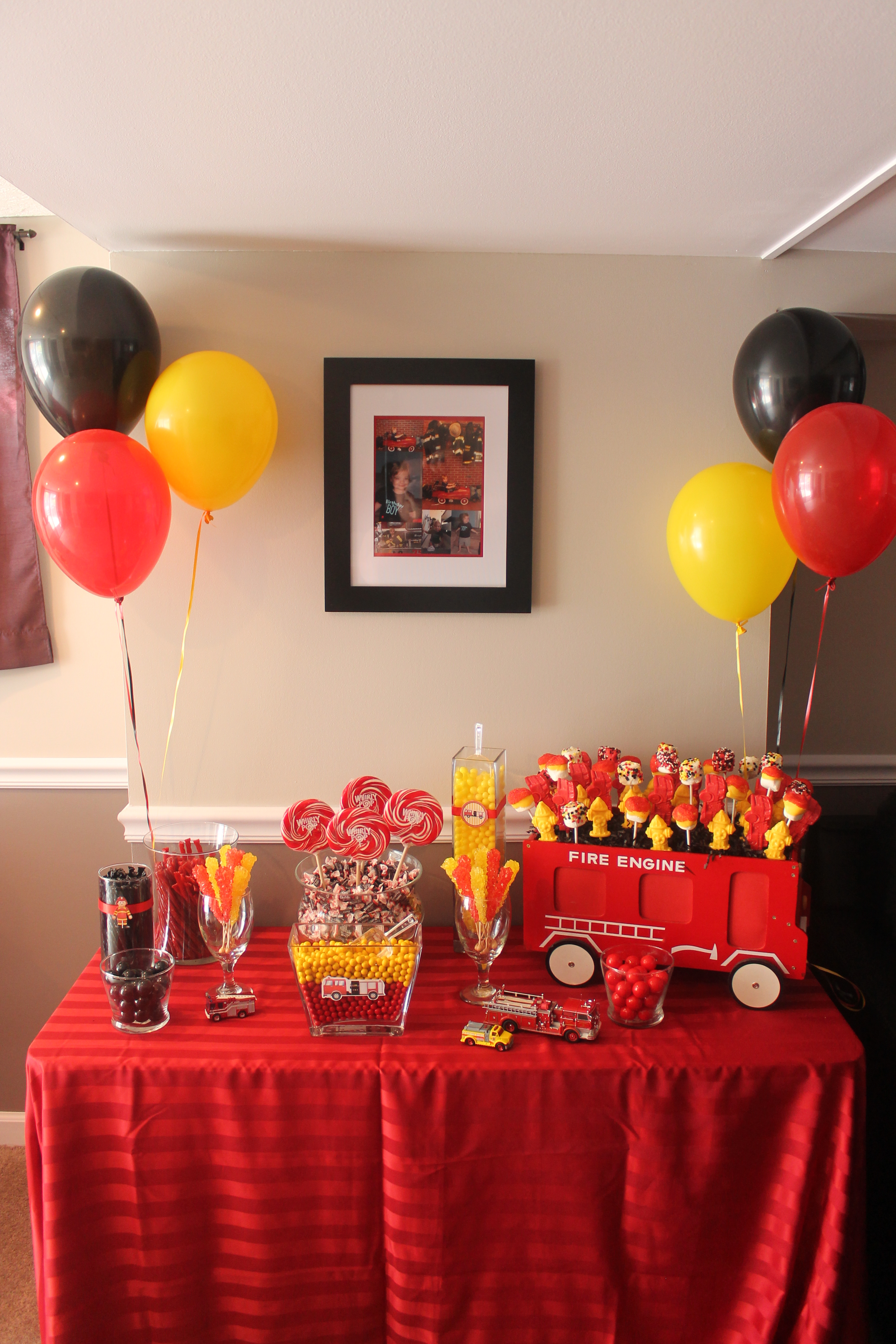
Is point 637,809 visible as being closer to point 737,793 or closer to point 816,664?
point 737,793

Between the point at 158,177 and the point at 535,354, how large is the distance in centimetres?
86

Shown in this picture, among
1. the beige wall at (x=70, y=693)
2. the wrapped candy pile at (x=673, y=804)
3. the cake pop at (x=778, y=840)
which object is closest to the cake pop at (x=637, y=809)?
the wrapped candy pile at (x=673, y=804)

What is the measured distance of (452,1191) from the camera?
1.46 m

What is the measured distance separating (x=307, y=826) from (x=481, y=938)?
17.4 inches

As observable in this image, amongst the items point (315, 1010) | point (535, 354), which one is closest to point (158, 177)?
point (535, 354)

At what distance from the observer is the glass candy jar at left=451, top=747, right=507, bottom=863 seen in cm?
177

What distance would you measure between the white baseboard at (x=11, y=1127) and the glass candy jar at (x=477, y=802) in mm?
1729

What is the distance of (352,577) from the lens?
1.95m

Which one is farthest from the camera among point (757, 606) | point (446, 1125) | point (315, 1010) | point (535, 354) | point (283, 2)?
point (535, 354)

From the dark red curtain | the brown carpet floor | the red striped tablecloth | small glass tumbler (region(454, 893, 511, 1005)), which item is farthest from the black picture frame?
the brown carpet floor

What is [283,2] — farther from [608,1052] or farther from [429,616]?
[608,1052]

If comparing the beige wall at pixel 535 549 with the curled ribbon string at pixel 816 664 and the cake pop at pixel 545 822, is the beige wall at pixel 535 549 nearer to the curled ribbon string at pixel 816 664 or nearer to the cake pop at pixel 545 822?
the curled ribbon string at pixel 816 664

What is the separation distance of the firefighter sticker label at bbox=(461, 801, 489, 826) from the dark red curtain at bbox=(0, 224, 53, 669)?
157 cm

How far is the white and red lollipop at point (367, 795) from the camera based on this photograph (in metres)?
1.81
